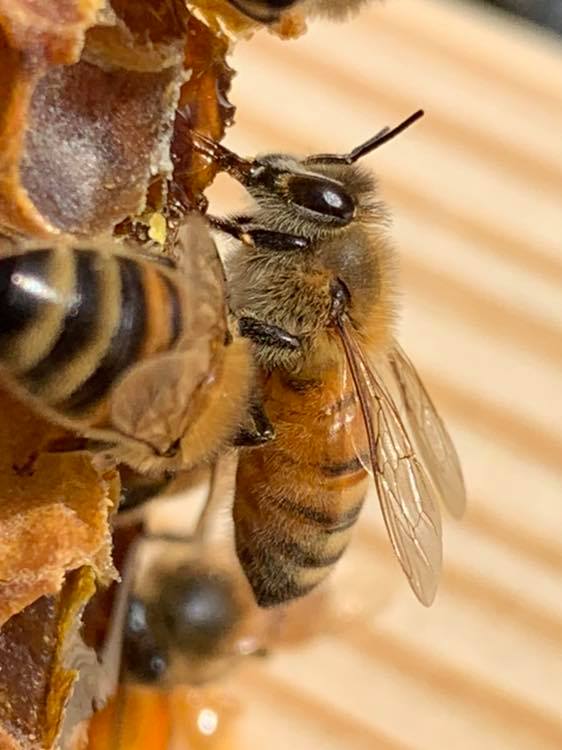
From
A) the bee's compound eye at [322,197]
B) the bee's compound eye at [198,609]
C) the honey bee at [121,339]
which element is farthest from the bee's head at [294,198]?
the bee's compound eye at [198,609]

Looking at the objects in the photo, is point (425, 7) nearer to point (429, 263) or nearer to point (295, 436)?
point (429, 263)

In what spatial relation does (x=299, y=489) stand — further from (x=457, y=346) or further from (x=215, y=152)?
(x=457, y=346)

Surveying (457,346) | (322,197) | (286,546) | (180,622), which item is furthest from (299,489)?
(457,346)

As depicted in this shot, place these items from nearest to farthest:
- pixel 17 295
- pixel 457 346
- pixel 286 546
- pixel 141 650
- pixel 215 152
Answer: pixel 17 295, pixel 215 152, pixel 286 546, pixel 141 650, pixel 457 346

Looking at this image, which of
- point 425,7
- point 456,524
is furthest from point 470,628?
point 425,7

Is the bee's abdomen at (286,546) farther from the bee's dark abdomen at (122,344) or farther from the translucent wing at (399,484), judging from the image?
the bee's dark abdomen at (122,344)
